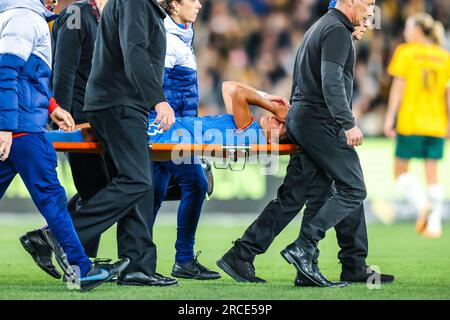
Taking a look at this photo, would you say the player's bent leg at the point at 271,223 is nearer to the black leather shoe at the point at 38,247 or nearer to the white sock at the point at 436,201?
the black leather shoe at the point at 38,247

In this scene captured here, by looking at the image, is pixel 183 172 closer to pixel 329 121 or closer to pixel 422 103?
pixel 329 121

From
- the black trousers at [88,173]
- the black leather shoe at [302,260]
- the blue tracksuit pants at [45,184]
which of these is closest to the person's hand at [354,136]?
the black leather shoe at [302,260]

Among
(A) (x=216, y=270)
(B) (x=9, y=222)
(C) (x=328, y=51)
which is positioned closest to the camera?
(C) (x=328, y=51)

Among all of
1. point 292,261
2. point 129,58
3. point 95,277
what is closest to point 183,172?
point 292,261

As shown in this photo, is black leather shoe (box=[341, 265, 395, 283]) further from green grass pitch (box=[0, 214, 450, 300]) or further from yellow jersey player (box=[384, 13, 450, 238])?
yellow jersey player (box=[384, 13, 450, 238])

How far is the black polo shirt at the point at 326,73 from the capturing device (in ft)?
23.0

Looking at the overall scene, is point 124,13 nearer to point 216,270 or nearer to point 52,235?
point 52,235

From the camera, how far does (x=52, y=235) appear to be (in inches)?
260

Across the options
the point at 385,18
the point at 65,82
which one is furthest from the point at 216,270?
the point at 385,18

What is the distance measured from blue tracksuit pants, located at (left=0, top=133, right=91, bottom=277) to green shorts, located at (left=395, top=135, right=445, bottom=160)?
729 cm

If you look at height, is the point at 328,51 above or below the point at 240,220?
above

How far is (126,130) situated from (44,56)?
702mm

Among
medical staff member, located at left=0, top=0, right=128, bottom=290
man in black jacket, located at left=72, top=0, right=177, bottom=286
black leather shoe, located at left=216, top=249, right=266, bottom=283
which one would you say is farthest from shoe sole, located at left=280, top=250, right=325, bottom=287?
medical staff member, located at left=0, top=0, right=128, bottom=290

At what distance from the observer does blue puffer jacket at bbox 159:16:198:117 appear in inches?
320
